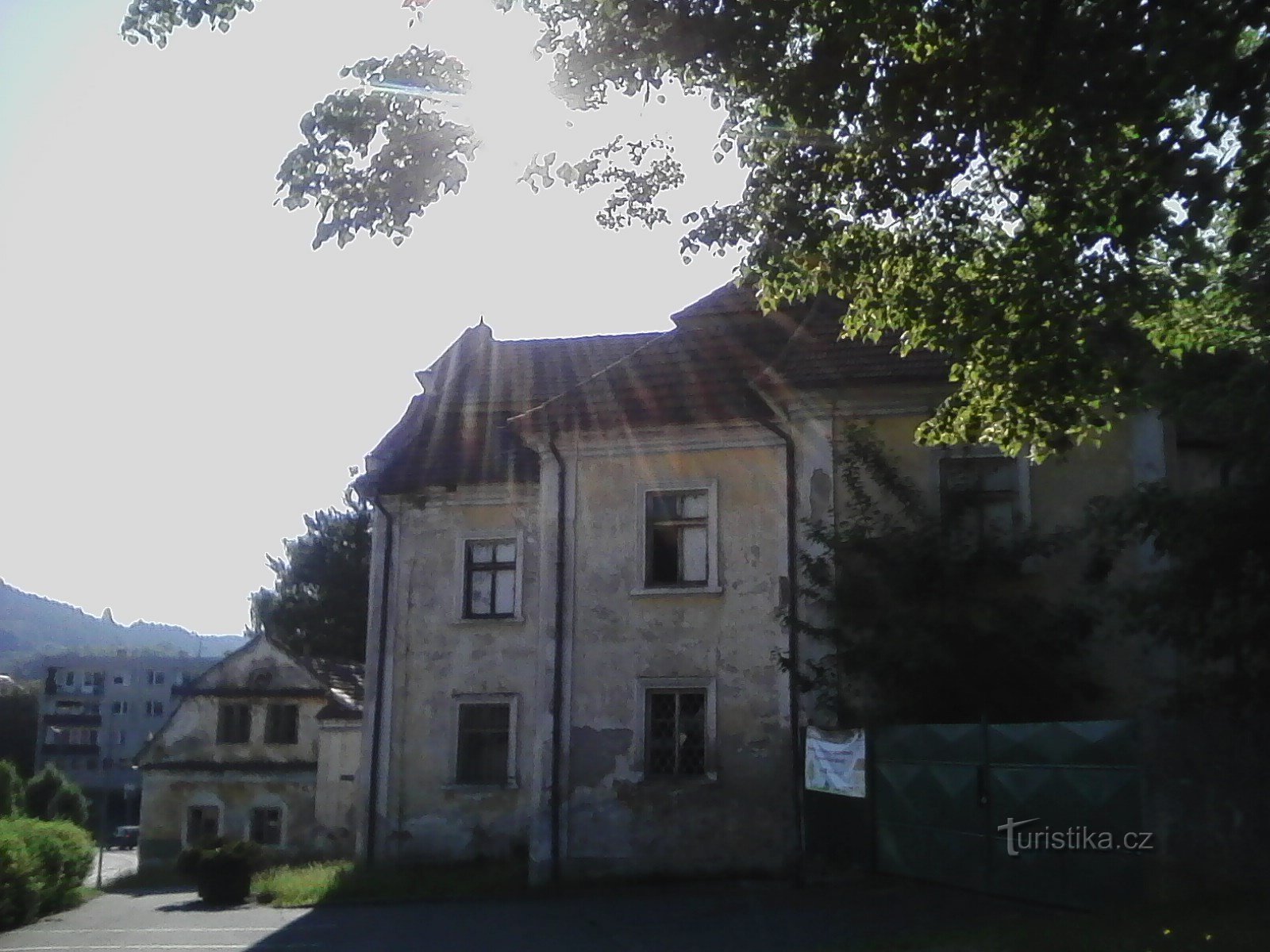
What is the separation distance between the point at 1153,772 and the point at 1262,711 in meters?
0.98

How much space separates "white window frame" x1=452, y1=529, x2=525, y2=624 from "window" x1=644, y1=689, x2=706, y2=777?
13.8 feet

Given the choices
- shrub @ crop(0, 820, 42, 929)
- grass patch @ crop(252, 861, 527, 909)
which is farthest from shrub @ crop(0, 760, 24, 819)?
grass patch @ crop(252, 861, 527, 909)

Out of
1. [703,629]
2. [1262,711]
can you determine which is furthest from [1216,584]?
[703,629]

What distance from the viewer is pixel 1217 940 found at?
9078mm

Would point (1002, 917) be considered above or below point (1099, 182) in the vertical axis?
below

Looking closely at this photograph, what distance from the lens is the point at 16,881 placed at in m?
18.6

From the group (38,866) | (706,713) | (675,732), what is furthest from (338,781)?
(706,713)

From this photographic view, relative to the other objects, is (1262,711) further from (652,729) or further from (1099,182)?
(652,729)

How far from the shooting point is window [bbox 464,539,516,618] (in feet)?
78.8

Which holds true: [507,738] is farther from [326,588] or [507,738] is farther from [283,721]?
[326,588]

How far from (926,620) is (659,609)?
5.16 meters

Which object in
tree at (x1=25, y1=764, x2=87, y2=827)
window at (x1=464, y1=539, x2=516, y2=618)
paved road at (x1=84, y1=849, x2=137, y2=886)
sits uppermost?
window at (x1=464, y1=539, x2=516, y2=618)

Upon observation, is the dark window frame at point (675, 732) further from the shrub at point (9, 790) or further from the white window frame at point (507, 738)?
the shrub at point (9, 790)

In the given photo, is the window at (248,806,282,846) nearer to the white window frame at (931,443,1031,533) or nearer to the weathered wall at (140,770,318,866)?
the weathered wall at (140,770,318,866)
